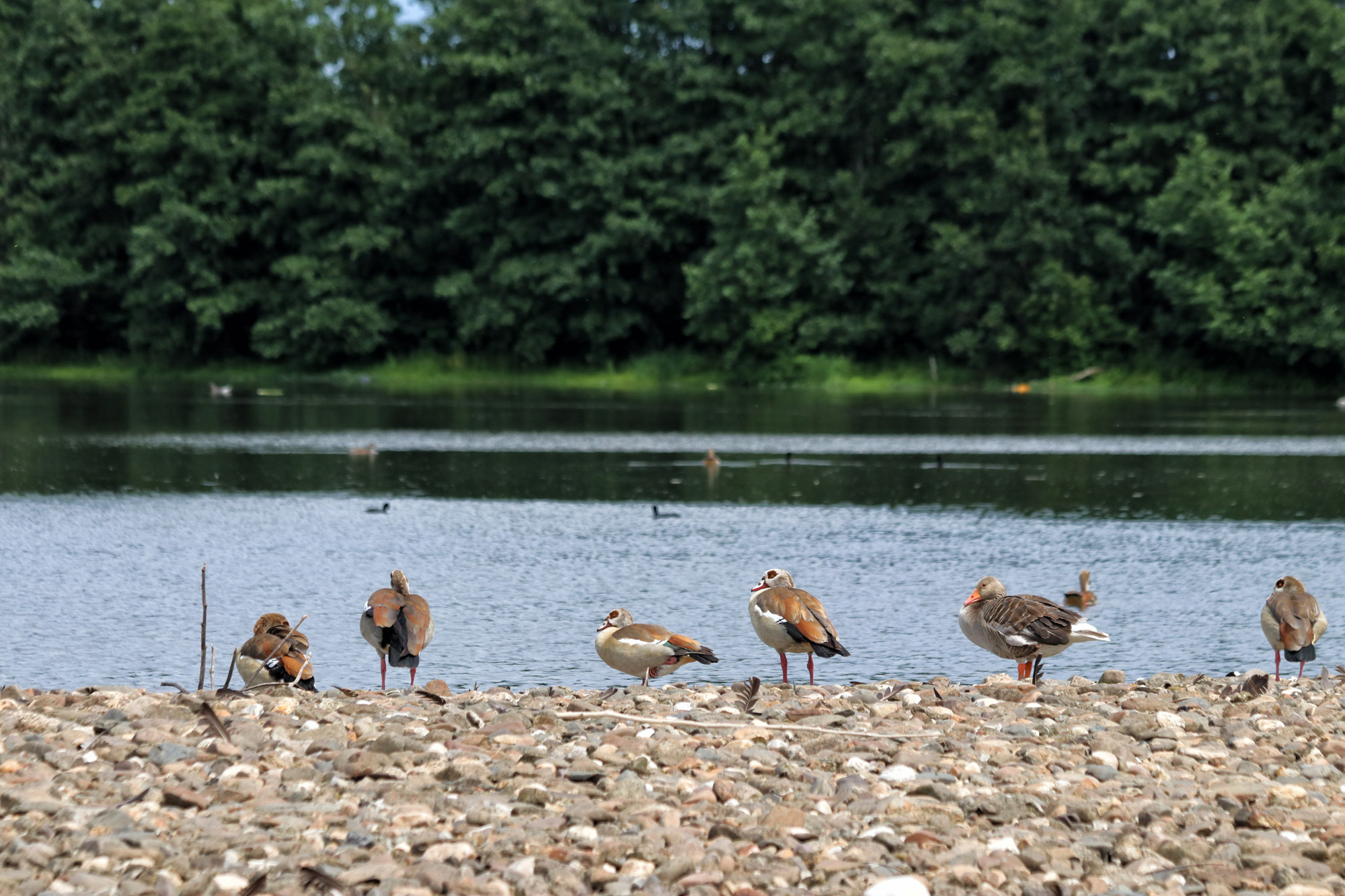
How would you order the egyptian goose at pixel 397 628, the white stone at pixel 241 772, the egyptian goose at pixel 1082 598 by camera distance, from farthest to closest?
the egyptian goose at pixel 1082 598 → the egyptian goose at pixel 397 628 → the white stone at pixel 241 772

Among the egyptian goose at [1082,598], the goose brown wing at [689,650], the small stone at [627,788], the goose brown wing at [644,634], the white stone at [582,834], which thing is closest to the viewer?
the white stone at [582,834]

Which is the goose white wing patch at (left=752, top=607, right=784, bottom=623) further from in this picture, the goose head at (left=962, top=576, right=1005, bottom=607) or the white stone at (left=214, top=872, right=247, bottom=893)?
the white stone at (left=214, top=872, right=247, bottom=893)

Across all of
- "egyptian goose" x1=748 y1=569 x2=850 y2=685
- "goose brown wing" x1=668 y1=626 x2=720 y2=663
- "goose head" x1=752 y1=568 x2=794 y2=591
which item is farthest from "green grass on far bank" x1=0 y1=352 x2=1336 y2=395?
"goose brown wing" x1=668 y1=626 x2=720 y2=663

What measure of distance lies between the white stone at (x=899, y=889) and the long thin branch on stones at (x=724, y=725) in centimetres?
230

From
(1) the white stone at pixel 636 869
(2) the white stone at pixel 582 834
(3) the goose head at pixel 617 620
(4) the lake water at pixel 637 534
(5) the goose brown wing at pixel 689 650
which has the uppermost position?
(3) the goose head at pixel 617 620

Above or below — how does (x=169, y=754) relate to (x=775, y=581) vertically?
below

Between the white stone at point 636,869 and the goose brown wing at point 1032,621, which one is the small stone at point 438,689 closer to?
the goose brown wing at point 1032,621

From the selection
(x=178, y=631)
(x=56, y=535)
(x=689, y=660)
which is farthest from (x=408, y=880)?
(x=56, y=535)

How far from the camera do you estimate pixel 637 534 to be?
20.0 m

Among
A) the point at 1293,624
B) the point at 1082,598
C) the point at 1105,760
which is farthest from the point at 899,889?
the point at 1082,598

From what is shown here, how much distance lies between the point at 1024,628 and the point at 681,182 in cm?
5550

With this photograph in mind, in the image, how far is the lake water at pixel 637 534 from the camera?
42.2 feet

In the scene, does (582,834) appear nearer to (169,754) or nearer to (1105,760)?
(169,754)

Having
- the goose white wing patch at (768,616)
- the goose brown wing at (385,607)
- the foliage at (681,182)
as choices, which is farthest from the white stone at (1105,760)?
the foliage at (681,182)
